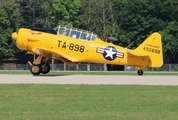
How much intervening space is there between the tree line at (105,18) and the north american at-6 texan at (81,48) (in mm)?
35934

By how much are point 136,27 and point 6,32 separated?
1695cm

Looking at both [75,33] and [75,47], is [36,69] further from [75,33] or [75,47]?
[75,33]

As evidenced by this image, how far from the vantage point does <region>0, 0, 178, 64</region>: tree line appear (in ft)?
242

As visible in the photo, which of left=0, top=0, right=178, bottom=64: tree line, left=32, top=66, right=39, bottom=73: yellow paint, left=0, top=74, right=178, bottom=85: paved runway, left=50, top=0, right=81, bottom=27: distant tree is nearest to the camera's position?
left=0, top=74, right=178, bottom=85: paved runway

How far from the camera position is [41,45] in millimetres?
36625

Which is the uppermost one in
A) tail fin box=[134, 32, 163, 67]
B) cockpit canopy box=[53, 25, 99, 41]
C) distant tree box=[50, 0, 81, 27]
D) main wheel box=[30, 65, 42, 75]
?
distant tree box=[50, 0, 81, 27]

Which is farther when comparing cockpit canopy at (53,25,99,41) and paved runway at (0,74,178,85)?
cockpit canopy at (53,25,99,41)

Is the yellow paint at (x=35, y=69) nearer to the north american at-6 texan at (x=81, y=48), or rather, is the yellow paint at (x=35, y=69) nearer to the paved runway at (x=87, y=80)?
the north american at-6 texan at (x=81, y=48)

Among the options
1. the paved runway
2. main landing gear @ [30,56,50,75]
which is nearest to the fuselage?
main landing gear @ [30,56,50,75]
